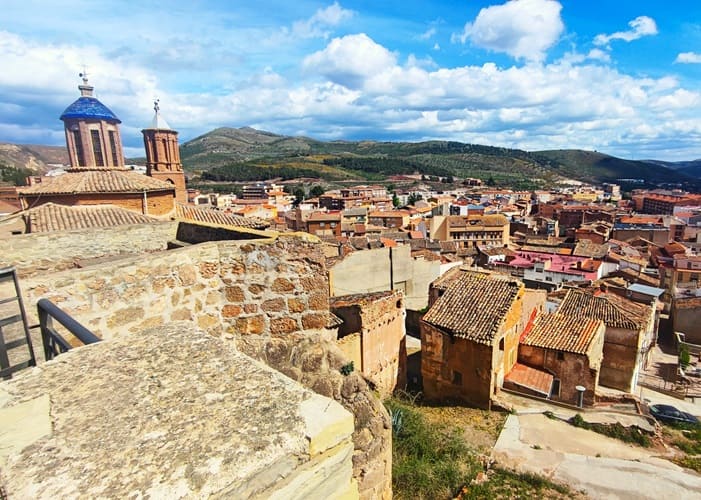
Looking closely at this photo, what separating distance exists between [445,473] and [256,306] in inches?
253

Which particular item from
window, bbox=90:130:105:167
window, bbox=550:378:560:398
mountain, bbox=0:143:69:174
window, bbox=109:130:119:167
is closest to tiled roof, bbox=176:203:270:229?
window, bbox=90:130:105:167

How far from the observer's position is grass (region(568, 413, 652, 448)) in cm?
1081

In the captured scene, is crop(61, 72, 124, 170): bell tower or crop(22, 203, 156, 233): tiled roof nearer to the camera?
crop(22, 203, 156, 233): tiled roof

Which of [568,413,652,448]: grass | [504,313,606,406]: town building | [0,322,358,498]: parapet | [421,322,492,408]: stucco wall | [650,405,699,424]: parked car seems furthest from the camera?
[650,405,699,424]: parked car

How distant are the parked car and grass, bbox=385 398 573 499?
370 inches

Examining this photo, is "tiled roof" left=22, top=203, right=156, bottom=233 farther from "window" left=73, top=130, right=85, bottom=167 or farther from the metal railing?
"window" left=73, top=130, right=85, bottom=167

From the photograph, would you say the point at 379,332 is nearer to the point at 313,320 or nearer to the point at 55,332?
the point at 313,320

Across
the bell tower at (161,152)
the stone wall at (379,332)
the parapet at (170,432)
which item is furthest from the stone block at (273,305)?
the bell tower at (161,152)

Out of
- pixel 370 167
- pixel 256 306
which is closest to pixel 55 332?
pixel 256 306

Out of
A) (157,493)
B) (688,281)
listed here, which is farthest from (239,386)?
(688,281)

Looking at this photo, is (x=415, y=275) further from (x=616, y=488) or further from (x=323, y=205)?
(x=323, y=205)

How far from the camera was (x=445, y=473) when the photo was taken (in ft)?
27.7

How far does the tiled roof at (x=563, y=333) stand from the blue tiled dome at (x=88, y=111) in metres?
25.3

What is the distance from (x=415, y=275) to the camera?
24.2 m
